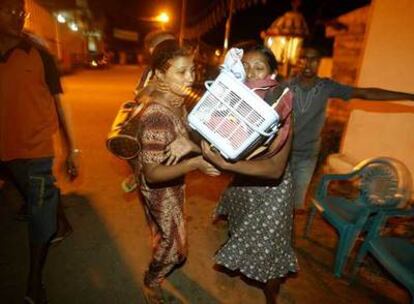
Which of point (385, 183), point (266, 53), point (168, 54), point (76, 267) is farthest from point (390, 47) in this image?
point (76, 267)

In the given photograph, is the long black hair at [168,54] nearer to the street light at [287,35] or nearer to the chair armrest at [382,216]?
the chair armrest at [382,216]

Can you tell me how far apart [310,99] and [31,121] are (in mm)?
2562

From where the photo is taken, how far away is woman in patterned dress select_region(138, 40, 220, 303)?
1733 millimetres

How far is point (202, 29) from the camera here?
14.7m

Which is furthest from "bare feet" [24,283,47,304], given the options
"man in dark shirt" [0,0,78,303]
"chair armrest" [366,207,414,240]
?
"chair armrest" [366,207,414,240]

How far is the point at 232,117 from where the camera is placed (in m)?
1.26

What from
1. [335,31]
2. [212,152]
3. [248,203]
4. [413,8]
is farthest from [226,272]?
[335,31]

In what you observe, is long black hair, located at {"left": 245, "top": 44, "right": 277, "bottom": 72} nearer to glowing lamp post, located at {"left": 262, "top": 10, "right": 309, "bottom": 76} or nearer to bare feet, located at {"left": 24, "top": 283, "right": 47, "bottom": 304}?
bare feet, located at {"left": 24, "top": 283, "right": 47, "bottom": 304}

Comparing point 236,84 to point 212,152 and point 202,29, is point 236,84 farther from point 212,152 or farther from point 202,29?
point 202,29

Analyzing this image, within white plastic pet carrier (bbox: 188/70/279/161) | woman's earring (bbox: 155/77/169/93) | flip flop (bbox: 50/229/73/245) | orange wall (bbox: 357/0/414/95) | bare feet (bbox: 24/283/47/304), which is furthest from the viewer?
orange wall (bbox: 357/0/414/95)

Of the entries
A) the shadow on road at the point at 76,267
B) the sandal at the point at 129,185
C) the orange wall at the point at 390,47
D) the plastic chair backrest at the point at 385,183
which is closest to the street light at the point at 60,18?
the shadow on road at the point at 76,267

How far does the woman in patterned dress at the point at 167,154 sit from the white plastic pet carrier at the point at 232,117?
28cm

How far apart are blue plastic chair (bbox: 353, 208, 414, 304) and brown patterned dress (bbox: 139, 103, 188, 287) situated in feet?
5.08

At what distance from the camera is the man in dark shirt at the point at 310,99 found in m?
3.24
